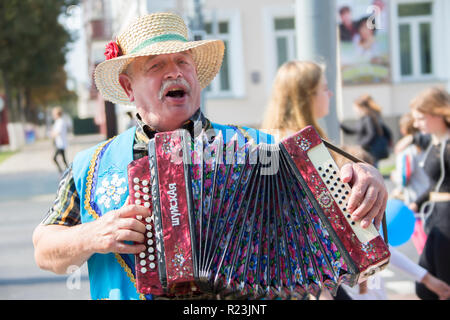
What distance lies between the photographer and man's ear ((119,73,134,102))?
2.28 meters

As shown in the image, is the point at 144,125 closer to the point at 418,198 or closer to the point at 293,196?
the point at 293,196

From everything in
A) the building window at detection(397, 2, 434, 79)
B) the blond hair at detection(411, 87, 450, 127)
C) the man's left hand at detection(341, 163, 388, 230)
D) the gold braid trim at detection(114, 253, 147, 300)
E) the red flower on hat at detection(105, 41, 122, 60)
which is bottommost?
the gold braid trim at detection(114, 253, 147, 300)

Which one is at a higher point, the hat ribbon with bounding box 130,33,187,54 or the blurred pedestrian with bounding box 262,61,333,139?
the hat ribbon with bounding box 130,33,187,54

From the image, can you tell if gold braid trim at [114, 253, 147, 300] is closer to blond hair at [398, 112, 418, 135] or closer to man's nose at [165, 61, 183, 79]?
man's nose at [165, 61, 183, 79]

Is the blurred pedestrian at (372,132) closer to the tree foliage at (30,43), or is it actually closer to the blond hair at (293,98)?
the blond hair at (293,98)

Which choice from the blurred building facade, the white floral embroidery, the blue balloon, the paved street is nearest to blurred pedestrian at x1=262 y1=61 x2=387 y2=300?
the blue balloon

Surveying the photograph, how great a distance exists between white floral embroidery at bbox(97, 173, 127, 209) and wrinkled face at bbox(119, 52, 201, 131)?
0.81ft

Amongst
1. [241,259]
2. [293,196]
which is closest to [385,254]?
[293,196]

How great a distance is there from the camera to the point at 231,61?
50.6ft

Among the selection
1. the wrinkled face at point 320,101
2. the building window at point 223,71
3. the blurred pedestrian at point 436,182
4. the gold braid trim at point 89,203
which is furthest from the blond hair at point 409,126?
the building window at point 223,71

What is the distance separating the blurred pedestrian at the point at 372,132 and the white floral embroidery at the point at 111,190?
21.5 ft

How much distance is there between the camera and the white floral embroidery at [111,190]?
6.76ft

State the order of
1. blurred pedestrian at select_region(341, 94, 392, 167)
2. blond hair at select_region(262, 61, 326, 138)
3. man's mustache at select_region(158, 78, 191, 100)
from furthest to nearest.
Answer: blurred pedestrian at select_region(341, 94, 392, 167)
blond hair at select_region(262, 61, 326, 138)
man's mustache at select_region(158, 78, 191, 100)
